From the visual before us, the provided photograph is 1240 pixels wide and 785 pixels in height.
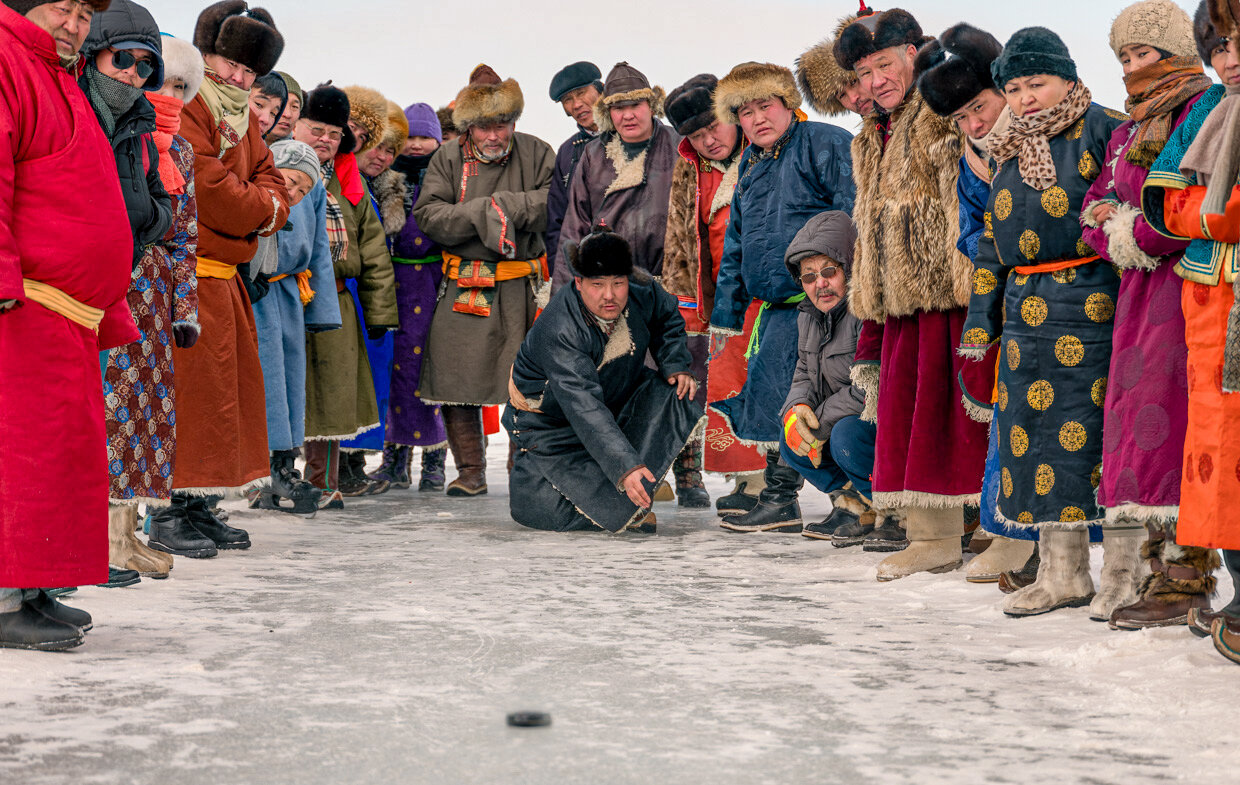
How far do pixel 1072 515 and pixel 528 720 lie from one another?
160 cm

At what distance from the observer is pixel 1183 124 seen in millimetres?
2803

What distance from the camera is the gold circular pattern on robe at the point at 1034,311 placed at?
3211 mm

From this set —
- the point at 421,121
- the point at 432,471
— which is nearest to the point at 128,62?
the point at 432,471

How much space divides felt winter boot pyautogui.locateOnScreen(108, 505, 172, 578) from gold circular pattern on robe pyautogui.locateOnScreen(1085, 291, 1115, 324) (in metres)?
2.72

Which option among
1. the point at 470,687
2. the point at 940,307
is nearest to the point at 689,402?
the point at 940,307

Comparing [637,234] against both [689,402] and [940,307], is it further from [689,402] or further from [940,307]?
[940,307]

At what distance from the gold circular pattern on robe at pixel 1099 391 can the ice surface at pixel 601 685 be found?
0.54 metres

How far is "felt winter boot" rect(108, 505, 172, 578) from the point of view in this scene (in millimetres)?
3797

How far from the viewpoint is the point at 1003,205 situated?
10.8ft

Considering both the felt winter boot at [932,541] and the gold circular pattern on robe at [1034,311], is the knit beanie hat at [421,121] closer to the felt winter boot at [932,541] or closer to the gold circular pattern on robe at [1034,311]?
the felt winter boot at [932,541]

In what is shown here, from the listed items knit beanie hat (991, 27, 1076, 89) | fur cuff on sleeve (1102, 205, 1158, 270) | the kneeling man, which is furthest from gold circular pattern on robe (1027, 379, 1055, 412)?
the kneeling man

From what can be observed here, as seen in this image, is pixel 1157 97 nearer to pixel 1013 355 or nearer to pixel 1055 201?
pixel 1055 201

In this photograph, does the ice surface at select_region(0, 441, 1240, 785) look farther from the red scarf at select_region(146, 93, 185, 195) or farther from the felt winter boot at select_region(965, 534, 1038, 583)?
the red scarf at select_region(146, 93, 185, 195)

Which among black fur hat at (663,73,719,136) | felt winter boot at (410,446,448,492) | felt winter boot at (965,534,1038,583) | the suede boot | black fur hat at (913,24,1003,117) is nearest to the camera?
black fur hat at (913,24,1003,117)
